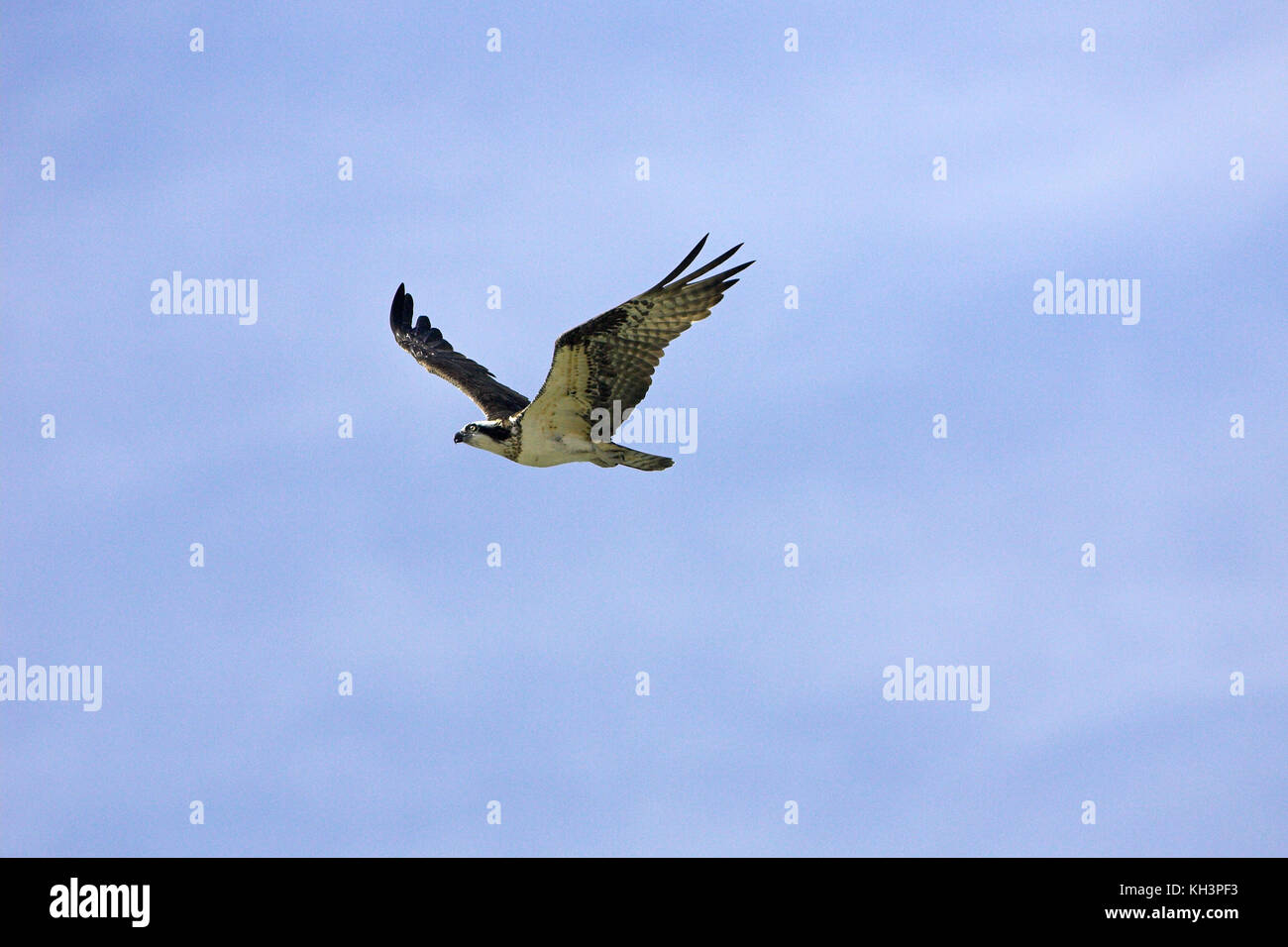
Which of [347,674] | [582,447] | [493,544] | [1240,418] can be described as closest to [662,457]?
[582,447]

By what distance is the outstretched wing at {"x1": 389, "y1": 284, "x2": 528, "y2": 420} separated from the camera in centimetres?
2155

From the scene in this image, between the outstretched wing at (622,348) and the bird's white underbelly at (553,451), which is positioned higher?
the outstretched wing at (622,348)

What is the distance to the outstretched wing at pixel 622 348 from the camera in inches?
677

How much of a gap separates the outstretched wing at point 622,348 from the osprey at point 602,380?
0.4 inches

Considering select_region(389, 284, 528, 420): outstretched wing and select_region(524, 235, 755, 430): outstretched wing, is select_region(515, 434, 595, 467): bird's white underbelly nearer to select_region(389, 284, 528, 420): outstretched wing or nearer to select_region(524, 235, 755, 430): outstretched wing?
select_region(524, 235, 755, 430): outstretched wing

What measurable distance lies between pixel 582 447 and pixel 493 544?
531 centimetres

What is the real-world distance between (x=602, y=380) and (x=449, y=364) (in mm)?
5843

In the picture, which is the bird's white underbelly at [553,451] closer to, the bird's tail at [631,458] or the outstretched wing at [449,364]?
the bird's tail at [631,458]

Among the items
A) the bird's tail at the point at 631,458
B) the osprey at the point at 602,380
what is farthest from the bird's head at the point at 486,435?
the bird's tail at the point at 631,458

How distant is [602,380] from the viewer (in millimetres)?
17891

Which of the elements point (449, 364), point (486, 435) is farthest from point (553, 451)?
point (449, 364)

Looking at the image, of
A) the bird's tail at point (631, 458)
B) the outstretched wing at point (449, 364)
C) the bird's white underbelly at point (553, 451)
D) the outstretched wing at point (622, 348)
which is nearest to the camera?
the outstretched wing at point (622, 348)

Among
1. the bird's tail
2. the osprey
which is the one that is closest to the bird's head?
the osprey

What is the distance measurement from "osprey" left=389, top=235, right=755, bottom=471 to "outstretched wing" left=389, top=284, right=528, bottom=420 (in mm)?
1617
